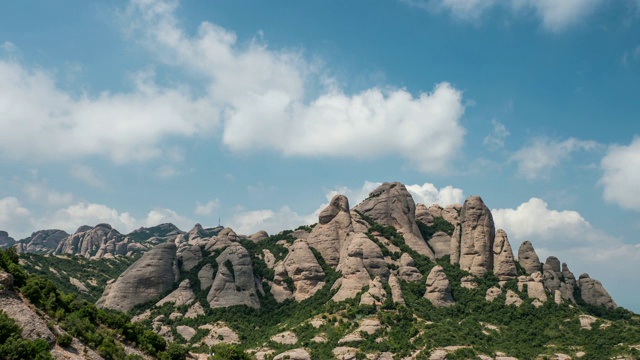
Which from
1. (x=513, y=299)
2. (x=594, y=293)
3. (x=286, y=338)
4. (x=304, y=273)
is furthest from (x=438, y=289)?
(x=594, y=293)

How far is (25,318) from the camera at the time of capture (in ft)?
109

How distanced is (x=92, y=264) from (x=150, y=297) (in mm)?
68986

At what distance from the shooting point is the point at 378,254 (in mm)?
114875

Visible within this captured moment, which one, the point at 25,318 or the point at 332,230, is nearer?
the point at 25,318

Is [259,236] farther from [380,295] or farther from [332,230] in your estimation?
[380,295]

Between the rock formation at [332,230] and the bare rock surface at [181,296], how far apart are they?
1326 inches

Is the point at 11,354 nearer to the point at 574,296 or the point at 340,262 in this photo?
the point at 340,262

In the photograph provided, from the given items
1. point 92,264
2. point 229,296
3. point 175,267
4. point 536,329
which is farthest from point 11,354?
point 92,264

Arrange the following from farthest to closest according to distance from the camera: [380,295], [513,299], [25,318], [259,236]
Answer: [259,236] < [513,299] < [380,295] < [25,318]

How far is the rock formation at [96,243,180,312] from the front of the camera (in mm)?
112231

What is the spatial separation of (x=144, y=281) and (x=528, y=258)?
95375 mm

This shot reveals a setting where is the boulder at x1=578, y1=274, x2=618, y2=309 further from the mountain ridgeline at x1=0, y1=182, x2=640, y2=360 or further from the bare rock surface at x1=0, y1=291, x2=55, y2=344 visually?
the bare rock surface at x1=0, y1=291, x2=55, y2=344

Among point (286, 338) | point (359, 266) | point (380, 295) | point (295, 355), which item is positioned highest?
point (359, 266)

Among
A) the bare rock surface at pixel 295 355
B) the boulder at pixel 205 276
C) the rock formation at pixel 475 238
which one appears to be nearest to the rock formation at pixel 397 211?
the rock formation at pixel 475 238
